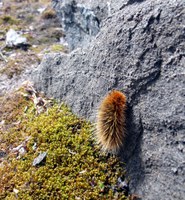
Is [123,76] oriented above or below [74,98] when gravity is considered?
above

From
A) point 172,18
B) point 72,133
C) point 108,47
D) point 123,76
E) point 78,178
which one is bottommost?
point 78,178

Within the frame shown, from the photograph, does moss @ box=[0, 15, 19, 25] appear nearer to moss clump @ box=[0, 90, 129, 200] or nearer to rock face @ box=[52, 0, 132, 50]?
rock face @ box=[52, 0, 132, 50]

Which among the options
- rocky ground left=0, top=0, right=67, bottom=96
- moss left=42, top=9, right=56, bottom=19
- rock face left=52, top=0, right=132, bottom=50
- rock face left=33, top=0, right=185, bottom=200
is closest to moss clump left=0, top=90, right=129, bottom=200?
rock face left=33, top=0, right=185, bottom=200

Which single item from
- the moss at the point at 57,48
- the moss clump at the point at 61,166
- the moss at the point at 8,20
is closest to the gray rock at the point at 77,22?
the moss at the point at 57,48

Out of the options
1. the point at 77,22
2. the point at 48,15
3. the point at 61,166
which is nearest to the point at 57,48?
the point at 77,22

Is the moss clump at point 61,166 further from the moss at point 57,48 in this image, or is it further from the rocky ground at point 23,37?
the moss at point 57,48

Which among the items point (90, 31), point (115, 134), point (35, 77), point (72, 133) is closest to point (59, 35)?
point (90, 31)

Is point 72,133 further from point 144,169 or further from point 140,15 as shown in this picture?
point 140,15
